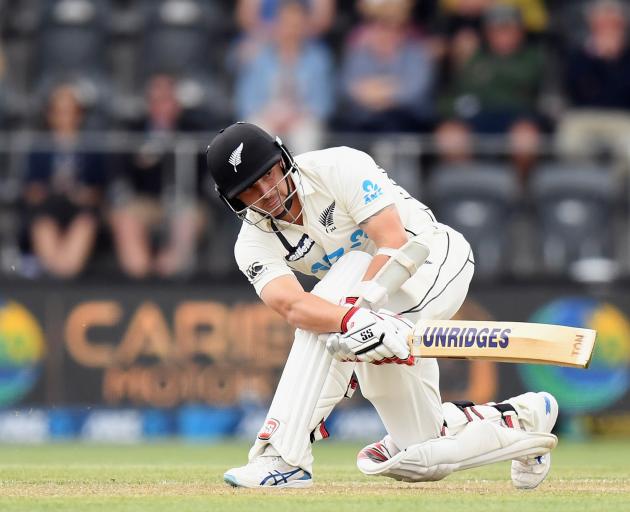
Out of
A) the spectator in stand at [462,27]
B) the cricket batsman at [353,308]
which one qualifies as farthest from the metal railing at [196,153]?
the cricket batsman at [353,308]

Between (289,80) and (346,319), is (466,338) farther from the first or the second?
(289,80)

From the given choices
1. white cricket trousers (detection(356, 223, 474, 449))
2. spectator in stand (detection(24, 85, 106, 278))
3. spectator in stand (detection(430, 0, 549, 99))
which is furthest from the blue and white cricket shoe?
spectator in stand (detection(430, 0, 549, 99))

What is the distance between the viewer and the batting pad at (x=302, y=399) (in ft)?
18.1

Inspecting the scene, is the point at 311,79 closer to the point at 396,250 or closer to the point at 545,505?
the point at 396,250

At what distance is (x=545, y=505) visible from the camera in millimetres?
4934

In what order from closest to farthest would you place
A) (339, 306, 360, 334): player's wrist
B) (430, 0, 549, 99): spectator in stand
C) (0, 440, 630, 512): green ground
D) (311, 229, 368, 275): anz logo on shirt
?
(0, 440, 630, 512): green ground
(339, 306, 360, 334): player's wrist
(311, 229, 368, 275): anz logo on shirt
(430, 0, 549, 99): spectator in stand

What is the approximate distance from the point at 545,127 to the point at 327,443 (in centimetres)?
308

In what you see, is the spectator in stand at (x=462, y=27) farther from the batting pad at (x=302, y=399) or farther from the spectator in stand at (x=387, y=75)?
the batting pad at (x=302, y=399)

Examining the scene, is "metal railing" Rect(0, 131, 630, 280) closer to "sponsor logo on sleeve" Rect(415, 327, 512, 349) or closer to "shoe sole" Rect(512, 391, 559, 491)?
"shoe sole" Rect(512, 391, 559, 491)

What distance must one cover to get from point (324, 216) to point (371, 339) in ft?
2.35

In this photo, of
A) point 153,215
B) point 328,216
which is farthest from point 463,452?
point 153,215

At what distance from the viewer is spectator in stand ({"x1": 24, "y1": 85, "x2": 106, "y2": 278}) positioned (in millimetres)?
10789

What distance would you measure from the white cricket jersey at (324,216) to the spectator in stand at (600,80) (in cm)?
589

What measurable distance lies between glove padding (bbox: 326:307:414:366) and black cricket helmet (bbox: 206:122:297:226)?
0.66 metres
